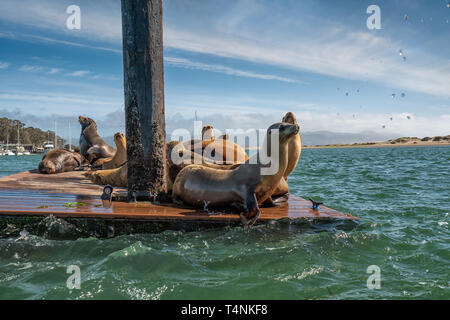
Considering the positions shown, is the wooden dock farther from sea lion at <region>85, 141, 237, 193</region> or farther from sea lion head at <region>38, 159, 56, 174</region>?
sea lion head at <region>38, 159, 56, 174</region>

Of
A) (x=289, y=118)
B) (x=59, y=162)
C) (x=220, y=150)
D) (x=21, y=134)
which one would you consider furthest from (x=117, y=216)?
(x=21, y=134)

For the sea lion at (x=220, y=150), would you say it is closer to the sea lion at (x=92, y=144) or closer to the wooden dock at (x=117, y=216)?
the wooden dock at (x=117, y=216)

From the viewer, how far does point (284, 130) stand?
16.6 feet

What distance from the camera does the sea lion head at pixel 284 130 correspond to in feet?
16.4

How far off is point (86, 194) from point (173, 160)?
160 centimetres

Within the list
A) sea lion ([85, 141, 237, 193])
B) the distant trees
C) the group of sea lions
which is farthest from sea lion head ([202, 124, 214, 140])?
the distant trees

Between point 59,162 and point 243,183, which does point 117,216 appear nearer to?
point 243,183

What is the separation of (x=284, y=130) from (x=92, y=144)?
10.5 m

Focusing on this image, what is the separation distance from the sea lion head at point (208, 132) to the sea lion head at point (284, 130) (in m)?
3.98

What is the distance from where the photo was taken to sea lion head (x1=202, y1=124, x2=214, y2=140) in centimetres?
A: 914

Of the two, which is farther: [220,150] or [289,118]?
[220,150]

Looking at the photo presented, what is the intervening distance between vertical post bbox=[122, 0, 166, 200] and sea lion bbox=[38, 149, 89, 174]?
630 centimetres

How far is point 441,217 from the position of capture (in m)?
7.04
